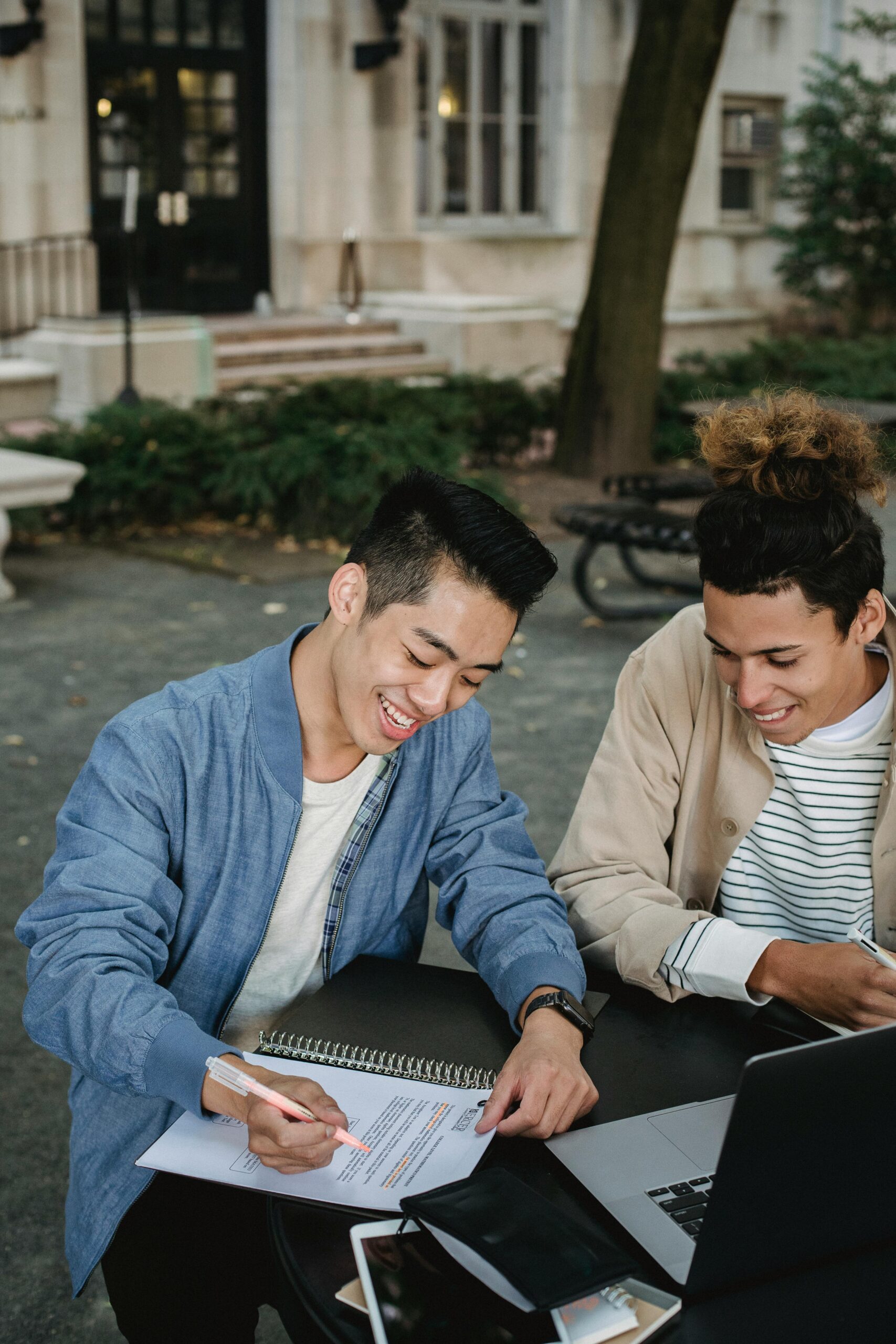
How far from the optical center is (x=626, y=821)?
2377mm

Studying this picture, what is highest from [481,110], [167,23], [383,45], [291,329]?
[167,23]

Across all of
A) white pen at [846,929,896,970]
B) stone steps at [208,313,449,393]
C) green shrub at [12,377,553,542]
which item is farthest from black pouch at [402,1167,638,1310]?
stone steps at [208,313,449,393]

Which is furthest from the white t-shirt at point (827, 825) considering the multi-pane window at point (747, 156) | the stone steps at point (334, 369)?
the multi-pane window at point (747, 156)

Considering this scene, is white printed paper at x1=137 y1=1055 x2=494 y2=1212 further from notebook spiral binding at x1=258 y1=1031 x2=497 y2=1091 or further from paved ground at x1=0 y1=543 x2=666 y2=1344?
paved ground at x1=0 y1=543 x2=666 y2=1344

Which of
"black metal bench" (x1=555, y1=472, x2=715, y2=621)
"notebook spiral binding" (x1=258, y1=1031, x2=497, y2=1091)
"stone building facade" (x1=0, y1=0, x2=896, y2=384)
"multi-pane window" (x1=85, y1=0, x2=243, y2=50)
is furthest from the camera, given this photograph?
"multi-pane window" (x1=85, y1=0, x2=243, y2=50)

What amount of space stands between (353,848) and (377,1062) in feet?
1.26

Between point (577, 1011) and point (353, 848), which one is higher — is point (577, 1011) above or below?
below

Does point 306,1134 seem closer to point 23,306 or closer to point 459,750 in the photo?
point 459,750

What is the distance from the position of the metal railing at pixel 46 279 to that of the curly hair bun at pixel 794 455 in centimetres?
1175

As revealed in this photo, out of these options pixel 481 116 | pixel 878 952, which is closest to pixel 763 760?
pixel 878 952

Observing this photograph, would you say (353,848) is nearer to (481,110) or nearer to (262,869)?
(262,869)

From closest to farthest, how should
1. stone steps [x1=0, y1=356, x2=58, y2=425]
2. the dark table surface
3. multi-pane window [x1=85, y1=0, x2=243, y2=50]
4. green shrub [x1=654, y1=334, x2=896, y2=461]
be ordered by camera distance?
1. the dark table surface
2. stone steps [x1=0, y1=356, x2=58, y2=425]
3. green shrub [x1=654, y1=334, x2=896, y2=461]
4. multi-pane window [x1=85, y1=0, x2=243, y2=50]

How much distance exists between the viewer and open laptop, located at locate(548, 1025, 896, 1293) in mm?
1294

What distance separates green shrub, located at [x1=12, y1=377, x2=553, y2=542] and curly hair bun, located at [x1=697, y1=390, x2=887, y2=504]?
6911mm
